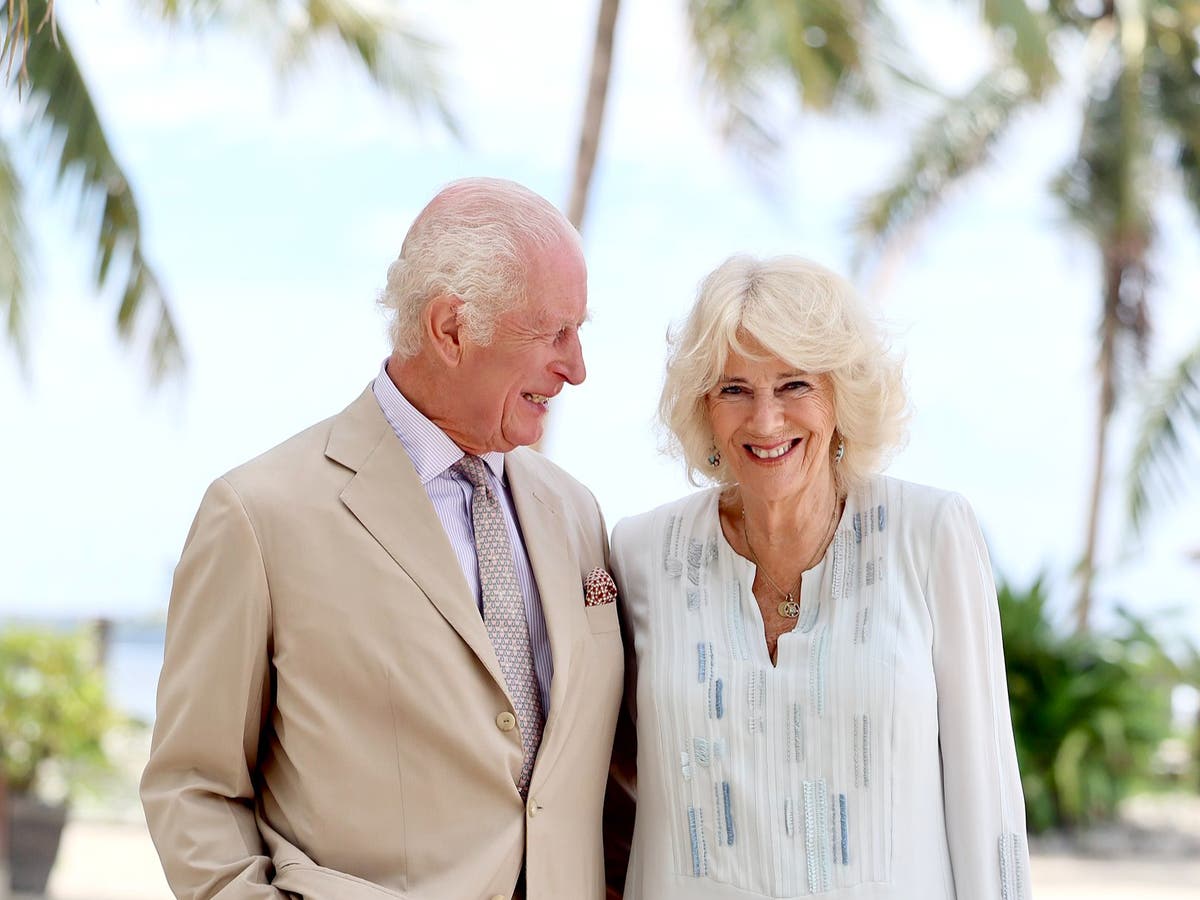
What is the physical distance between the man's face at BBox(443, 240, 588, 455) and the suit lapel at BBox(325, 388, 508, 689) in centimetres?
14

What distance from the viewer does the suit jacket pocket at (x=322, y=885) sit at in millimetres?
2393

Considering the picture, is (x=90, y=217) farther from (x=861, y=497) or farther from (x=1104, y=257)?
(x=1104, y=257)

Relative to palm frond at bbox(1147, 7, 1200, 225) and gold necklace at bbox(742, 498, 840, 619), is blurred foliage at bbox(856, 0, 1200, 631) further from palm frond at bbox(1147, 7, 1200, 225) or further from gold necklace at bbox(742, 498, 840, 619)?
gold necklace at bbox(742, 498, 840, 619)

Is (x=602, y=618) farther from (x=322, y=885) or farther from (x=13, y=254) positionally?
(x=13, y=254)

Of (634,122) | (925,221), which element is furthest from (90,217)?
(634,122)

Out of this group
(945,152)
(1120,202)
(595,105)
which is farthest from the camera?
(945,152)

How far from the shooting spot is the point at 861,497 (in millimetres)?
2875

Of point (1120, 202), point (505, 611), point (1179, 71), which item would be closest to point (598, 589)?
point (505, 611)

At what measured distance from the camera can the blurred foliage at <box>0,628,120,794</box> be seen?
784 cm

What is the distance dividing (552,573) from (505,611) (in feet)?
0.45

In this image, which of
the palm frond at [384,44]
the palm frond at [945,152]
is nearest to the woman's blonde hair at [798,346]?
the palm frond at [384,44]

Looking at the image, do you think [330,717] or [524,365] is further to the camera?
[524,365]

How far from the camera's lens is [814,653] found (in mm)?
2713

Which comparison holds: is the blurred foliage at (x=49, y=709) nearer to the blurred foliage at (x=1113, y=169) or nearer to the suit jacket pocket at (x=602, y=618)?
the suit jacket pocket at (x=602, y=618)
